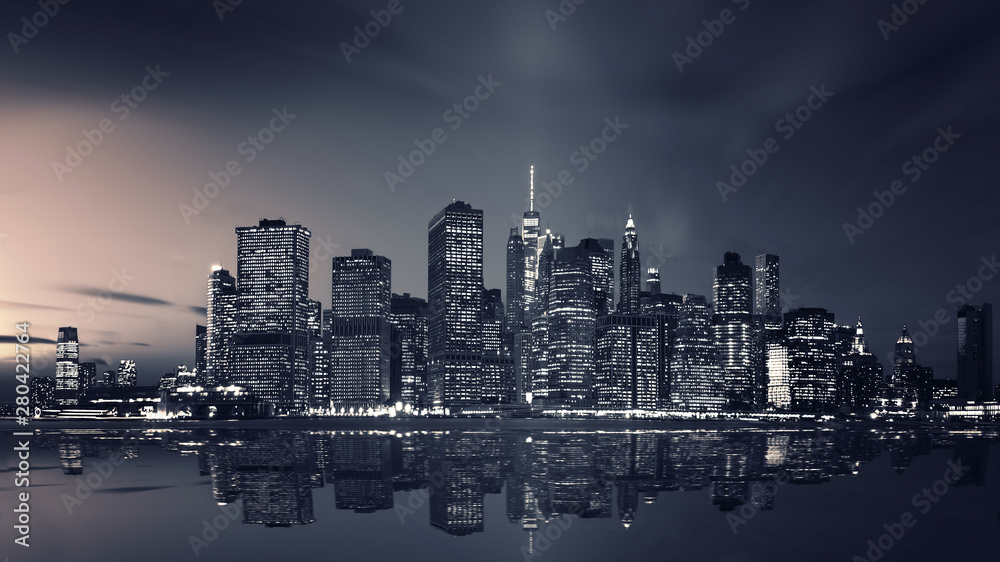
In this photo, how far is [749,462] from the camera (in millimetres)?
113812

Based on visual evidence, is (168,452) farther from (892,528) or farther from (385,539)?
(892,528)

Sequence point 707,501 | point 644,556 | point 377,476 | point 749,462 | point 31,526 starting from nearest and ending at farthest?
point 644,556 < point 31,526 < point 707,501 < point 377,476 < point 749,462

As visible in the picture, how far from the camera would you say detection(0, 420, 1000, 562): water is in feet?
152

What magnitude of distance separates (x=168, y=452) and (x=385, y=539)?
102m

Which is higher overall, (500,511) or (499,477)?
(500,511)

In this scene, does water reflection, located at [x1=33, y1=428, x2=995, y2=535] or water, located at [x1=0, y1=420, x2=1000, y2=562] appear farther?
water reflection, located at [x1=33, y1=428, x2=995, y2=535]

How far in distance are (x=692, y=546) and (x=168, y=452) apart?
11438cm

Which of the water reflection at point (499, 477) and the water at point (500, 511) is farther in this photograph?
the water reflection at point (499, 477)

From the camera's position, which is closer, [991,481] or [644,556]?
[644,556]

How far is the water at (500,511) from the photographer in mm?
46469

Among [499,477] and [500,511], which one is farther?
[499,477]

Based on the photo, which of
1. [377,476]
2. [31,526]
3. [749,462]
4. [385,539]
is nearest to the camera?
[385,539]

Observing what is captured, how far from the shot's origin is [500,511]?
60.6 m

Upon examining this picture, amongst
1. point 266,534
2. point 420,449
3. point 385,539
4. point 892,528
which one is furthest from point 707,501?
point 420,449
